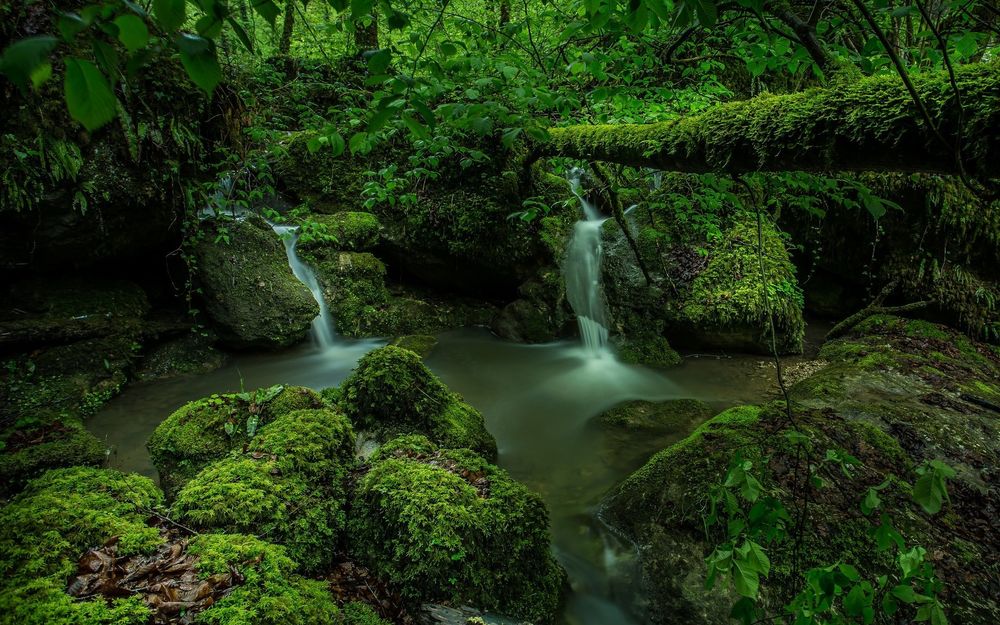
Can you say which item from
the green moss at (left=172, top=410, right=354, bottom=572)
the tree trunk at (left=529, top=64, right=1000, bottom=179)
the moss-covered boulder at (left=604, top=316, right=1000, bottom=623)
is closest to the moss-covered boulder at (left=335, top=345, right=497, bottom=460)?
the green moss at (left=172, top=410, right=354, bottom=572)

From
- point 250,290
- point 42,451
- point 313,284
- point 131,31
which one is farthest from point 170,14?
point 313,284

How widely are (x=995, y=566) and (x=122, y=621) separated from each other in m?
4.41

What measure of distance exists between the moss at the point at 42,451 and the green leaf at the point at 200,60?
11.5ft

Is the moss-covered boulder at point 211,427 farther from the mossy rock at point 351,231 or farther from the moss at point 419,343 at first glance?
the mossy rock at point 351,231

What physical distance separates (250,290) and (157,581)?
18.4 feet

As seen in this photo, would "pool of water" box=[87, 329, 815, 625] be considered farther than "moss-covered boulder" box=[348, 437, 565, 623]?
Yes

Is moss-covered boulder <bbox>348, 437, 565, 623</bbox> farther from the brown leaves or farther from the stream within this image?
the brown leaves

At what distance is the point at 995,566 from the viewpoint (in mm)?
2672

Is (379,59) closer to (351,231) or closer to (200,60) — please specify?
(200,60)

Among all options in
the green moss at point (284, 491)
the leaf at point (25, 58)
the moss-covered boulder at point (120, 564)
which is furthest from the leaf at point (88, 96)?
the green moss at point (284, 491)

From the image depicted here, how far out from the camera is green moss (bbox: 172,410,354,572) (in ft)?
8.07

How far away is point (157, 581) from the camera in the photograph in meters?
1.94

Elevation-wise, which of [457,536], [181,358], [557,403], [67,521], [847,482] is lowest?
[557,403]

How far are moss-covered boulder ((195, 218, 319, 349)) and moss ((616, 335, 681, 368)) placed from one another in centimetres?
510
